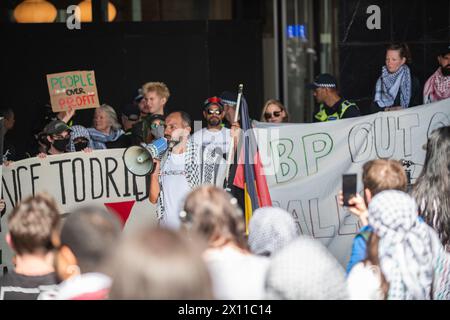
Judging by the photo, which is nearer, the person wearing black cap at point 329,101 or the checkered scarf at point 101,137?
the person wearing black cap at point 329,101

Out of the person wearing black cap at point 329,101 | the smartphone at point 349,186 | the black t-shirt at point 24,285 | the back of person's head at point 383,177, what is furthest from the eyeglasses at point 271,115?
the black t-shirt at point 24,285

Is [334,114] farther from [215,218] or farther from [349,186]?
[215,218]

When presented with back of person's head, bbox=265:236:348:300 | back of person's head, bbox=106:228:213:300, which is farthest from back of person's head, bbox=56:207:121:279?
back of person's head, bbox=106:228:213:300

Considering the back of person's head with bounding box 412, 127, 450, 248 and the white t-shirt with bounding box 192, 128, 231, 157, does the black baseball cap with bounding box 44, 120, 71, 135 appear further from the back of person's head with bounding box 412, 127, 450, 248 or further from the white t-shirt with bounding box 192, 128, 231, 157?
the back of person's head with bounding box 412, 127, 450, 248

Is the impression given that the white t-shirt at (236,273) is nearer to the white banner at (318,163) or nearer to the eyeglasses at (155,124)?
the white banner at (318,163)

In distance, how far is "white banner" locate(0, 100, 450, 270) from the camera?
7.77 metres

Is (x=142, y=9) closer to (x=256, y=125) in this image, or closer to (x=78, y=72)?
(x=78, y=72)

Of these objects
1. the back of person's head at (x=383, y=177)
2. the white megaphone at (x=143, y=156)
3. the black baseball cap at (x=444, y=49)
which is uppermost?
the black baseball cap at (x=444, y=49)

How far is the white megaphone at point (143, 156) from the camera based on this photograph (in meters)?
7.34

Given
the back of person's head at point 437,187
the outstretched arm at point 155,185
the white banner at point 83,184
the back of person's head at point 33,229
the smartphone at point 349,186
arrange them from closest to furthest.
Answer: the back of person's head at point 33,229 → the smartphone at point 349,186 → the back of person's head at point 437,187 → the outstretched arm at point 155,185 → the white banner at point 83,184

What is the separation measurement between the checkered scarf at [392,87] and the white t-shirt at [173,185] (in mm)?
2586

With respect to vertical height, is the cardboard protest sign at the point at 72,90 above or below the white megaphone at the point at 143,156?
above

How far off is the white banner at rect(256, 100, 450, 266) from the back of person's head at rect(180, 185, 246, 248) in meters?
3.51

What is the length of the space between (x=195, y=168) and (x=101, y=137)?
1.95 metres
